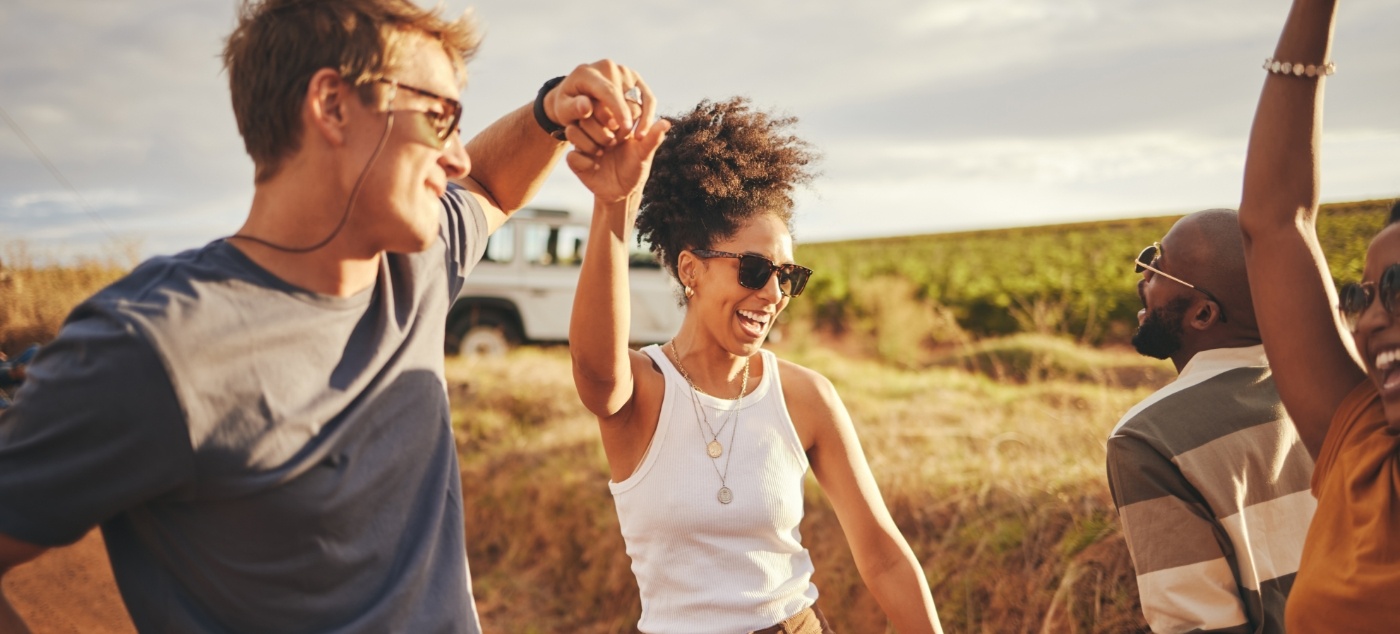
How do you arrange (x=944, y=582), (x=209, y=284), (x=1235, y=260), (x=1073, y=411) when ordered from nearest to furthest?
(x=209, y=284) → (x=1235, y=260) → (x=944, y=582) → (x=1073, y=411)

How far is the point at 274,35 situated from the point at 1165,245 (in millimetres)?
2284

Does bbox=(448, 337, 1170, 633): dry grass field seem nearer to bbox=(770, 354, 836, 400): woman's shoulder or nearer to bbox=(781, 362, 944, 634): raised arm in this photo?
bbox=(781, 362, 944, 634): raised arm

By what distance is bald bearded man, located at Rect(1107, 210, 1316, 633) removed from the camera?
7.85 feet

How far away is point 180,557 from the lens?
68.2 inches

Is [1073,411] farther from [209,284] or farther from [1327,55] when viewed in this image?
[209,284]

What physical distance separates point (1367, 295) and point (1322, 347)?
0.66ft

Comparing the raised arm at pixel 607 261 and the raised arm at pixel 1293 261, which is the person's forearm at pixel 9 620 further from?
the raised arm at pixel 1293 261

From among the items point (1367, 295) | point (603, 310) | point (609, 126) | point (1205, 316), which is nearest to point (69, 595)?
point (603, 310)

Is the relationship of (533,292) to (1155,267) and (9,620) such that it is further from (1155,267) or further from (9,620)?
(9,620)

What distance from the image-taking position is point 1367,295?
1708 millimetres

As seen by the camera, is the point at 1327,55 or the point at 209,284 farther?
the point at 1327,55

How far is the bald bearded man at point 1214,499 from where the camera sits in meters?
2.39

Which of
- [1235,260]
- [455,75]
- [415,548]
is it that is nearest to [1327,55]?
[1235,260]

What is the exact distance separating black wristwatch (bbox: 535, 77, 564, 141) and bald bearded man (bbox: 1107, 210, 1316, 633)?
61.4 inches
